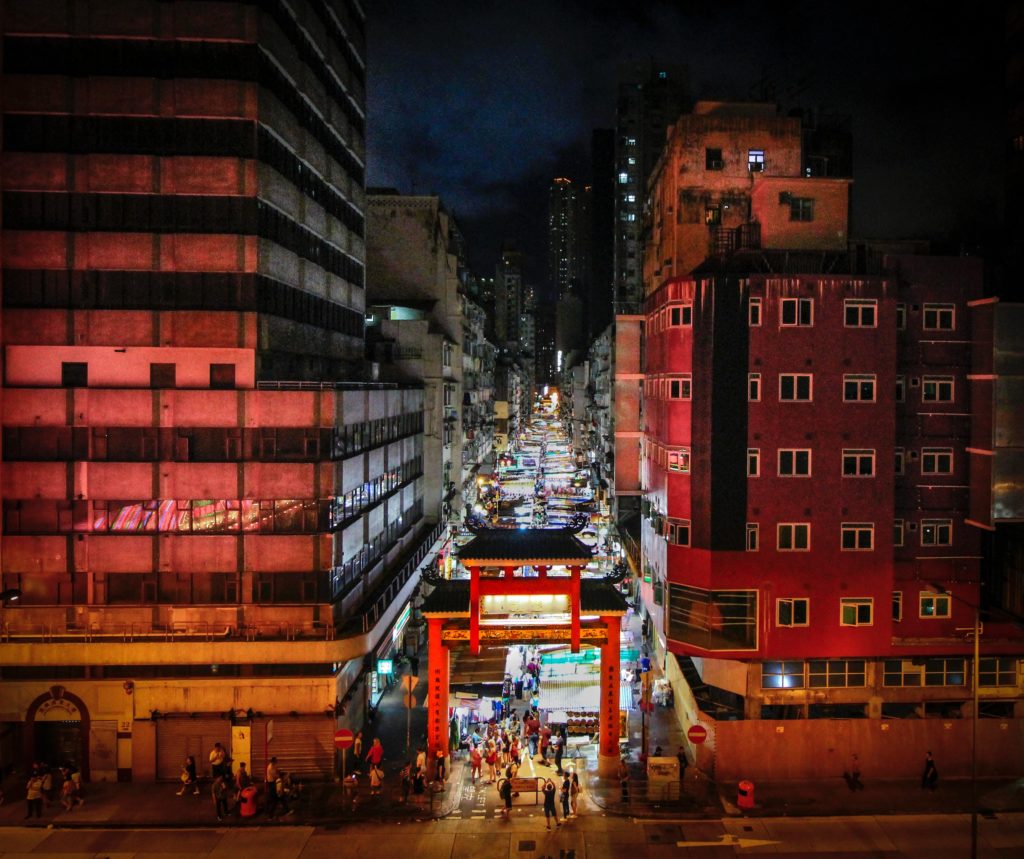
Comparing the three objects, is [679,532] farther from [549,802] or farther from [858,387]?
[549,802]

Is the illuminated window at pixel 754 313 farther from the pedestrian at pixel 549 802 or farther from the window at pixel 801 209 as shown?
the pedestrian at pixel 549 802

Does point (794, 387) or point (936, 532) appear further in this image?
point (936, 532)

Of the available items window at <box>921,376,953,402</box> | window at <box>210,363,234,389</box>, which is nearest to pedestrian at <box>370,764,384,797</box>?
window at <box>210,363,234,389</box>

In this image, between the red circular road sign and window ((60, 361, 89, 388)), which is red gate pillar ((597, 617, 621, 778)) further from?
window ((60, 361, 89, 388))

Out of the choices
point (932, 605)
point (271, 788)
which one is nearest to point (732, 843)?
point (932, 605)

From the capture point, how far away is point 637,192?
97.4 metres

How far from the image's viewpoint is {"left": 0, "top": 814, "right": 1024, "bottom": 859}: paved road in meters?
23.5

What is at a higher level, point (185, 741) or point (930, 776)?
point (185, 741)

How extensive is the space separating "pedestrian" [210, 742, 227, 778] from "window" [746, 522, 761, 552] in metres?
22.0

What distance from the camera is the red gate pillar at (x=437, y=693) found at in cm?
2934

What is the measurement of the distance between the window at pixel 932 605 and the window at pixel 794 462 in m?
7.28

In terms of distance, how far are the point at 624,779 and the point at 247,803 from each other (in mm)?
14012

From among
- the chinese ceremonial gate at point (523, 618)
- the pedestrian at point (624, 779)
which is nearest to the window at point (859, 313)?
the chinese ceremonial gate at point (523, 618)

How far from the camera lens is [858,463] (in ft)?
97.4
